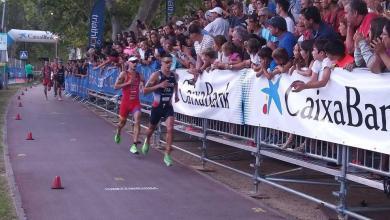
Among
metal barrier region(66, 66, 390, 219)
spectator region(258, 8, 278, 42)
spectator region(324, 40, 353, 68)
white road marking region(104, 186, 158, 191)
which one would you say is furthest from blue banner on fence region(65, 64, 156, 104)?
spectator region(324, 40, 353, 68)

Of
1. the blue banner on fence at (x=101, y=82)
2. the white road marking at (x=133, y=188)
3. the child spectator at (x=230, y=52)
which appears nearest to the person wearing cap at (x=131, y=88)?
the blue banner on fence at (x=101, y=82)

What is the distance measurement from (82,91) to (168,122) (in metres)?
19.1

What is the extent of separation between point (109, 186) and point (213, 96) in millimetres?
2128

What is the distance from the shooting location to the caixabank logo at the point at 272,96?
8438 mm

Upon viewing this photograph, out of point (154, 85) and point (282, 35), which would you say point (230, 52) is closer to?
point (282, 35)

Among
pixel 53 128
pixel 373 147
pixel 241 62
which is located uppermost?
pixel 241 62

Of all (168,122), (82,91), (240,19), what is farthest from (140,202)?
(82,91)

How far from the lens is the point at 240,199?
30.4ft

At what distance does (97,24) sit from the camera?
2978cm

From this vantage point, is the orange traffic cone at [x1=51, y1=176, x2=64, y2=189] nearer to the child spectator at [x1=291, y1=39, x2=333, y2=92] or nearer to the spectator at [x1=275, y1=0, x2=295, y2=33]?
the child spectator at [x1=291, y1=39, x2=333, y2=92]

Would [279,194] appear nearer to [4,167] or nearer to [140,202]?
[140,202]

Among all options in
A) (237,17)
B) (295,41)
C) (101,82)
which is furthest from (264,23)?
(101,82)

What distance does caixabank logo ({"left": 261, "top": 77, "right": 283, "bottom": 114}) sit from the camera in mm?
8438

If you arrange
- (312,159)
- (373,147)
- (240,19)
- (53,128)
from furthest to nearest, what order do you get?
(53,128) < (240,19) < (312,159) < (373,147)
